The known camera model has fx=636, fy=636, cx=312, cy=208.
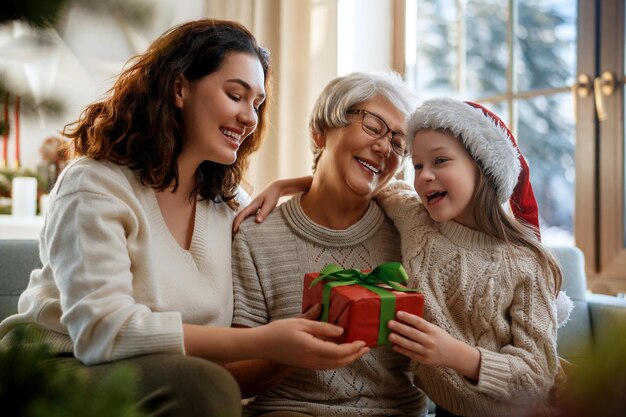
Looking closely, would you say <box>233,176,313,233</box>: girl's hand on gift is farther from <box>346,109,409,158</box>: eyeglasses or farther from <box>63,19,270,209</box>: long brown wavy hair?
<box>346,109,409,158</box>: eyeglasses

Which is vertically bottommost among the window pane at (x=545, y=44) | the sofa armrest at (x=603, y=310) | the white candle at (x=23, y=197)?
the sofa armrest at (x=603, y=310)

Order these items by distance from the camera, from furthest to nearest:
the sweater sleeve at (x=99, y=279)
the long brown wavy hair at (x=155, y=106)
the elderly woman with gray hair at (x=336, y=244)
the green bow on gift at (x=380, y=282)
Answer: the elderly woman with gray hair at (x=336, y=244), the long brown wavy hair at (x=155, y=106), the green bow on gift at (x=380, y=282), the sweater sleeve at (x=99, y=279)

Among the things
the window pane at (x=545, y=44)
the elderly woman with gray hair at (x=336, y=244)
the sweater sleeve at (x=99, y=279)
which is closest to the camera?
the sweater sleeve at (x=99, y=279)

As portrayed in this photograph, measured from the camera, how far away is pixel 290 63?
329 centimetres

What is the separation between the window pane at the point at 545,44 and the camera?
283cm

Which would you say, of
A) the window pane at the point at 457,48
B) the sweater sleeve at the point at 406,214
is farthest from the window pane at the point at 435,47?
the sweater sleeve at the point at 406,214

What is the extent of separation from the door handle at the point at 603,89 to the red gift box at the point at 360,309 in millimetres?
1823

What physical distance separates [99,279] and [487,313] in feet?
2.72

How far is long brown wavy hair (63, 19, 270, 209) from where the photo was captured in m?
1.43

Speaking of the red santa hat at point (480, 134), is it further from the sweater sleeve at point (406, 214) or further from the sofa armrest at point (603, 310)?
the sofa armrest at point (603, 310)

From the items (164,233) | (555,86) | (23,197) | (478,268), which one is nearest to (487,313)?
(478,268)

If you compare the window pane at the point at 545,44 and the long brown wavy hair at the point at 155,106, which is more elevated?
the window pane at the point at 545,44

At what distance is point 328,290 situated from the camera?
1.27m

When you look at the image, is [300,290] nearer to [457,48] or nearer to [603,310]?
[603,310]
